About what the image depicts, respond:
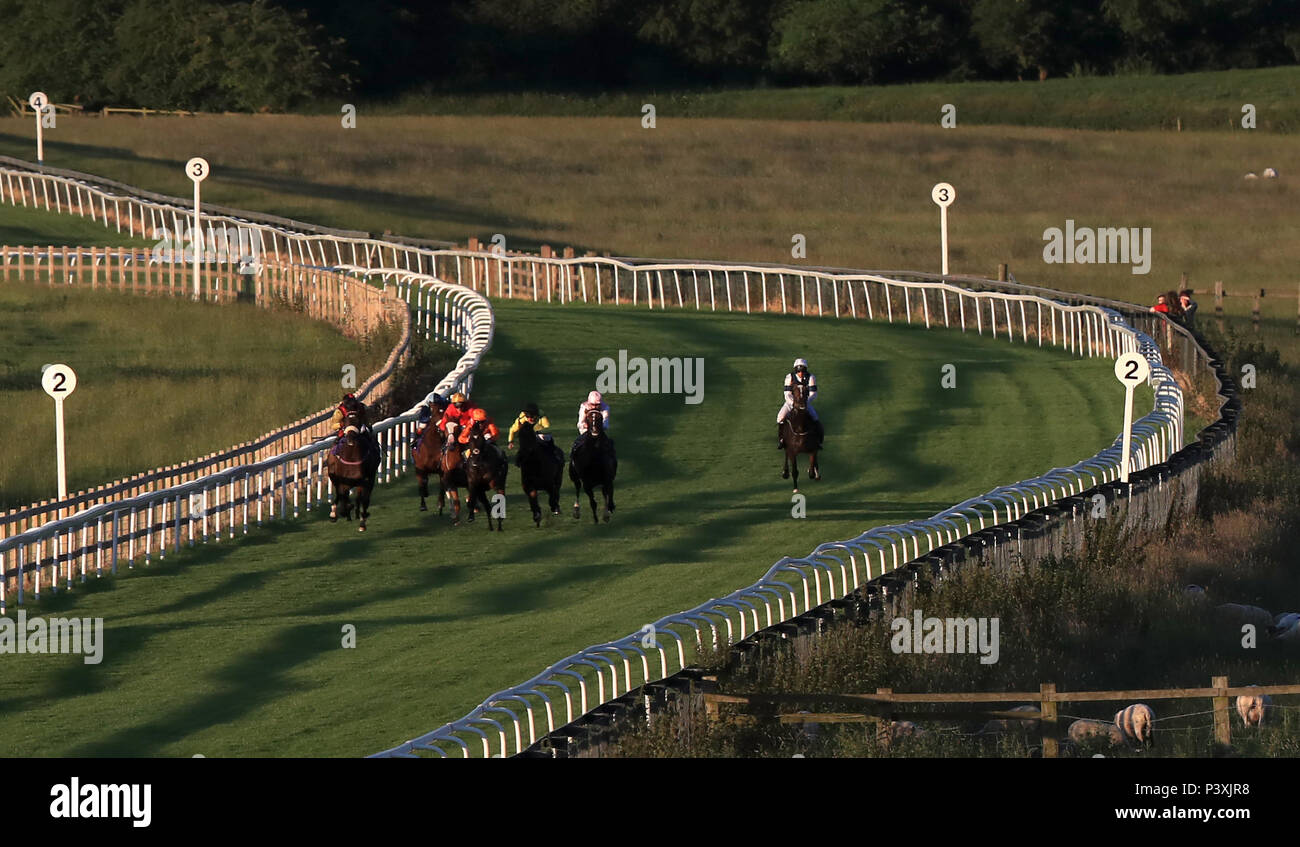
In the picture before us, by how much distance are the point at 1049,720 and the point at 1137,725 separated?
2490 millimetres

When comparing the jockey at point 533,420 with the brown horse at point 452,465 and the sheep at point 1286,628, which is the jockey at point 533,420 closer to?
the brown horse at point 452,465

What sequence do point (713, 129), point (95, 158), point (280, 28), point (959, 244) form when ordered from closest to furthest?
point (959, 244) < point (95, 158) < point (713, 129) < point (280, 28)

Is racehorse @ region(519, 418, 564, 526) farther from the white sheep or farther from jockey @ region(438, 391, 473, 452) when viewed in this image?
the white sheep

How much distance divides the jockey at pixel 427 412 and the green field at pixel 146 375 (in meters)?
4.72

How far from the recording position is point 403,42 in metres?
90.8

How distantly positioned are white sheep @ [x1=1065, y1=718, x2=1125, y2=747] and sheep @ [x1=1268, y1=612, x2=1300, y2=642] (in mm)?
4734

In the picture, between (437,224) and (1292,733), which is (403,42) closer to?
(437,224)

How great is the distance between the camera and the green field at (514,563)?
16.8 metres

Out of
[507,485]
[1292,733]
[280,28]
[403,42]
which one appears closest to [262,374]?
[507,485]

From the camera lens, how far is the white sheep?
17.9 meters

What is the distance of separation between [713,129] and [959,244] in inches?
853

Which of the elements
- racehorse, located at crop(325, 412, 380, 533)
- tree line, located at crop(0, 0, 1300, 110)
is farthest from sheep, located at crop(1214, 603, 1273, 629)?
tree line, located at crop(0, 0, 1300, 110)

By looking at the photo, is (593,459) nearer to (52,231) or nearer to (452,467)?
(452,467)

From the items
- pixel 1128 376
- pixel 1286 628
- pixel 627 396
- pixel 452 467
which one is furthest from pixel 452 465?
pixel 627 396
